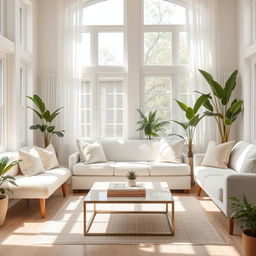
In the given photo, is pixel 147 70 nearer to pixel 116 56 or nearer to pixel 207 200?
pixel 116 56

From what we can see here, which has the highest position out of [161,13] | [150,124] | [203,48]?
[161,13]

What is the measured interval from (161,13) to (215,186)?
162 inches

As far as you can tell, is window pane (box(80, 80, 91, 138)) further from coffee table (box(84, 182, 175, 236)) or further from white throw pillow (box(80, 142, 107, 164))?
coffee table (box(84, 182, 175, 236))

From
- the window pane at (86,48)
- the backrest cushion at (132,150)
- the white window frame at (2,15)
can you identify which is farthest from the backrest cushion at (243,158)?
the white window frame at (2,15)

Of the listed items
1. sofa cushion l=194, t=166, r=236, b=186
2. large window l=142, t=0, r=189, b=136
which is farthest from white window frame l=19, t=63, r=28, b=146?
sofa cushion l=194, t=166, r=236, b=186

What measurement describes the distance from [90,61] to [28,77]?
128cm

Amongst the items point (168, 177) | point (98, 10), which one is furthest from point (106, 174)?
point (98, 10)

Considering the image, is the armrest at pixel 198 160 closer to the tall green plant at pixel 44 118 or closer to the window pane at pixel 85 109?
the window pane at pixel 85 109

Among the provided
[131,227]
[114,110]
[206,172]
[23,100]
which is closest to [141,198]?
[131,227]

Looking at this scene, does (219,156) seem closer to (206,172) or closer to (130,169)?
(206,172)

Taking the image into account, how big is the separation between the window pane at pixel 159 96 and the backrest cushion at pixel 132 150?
670 mm

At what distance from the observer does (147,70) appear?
6984 millimetres

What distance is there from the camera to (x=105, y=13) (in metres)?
7.10

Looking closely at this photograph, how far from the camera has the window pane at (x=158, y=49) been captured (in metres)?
7.03
